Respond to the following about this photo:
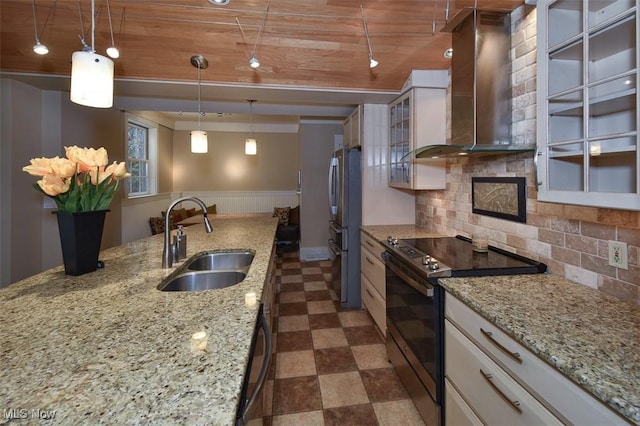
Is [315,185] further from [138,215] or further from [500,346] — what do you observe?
[500,346]

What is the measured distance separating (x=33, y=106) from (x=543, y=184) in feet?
13.9

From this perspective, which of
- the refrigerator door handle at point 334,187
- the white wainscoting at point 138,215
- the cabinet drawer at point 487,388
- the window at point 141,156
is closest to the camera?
the cabinet drawer at point 487,388

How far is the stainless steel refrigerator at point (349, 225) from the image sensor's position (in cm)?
320

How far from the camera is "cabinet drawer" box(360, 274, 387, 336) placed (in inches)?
98.0

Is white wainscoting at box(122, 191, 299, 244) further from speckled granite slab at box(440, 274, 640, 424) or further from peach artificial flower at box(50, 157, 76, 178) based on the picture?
speckled granite slab at box(440, 274, 640, 424)

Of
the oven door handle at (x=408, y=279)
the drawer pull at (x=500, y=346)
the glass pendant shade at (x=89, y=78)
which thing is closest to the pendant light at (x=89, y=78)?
the glass pendant shade at (x=89, y=78)

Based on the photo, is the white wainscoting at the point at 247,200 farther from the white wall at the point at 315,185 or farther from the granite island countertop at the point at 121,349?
the granite island countertop at the point at 121,349

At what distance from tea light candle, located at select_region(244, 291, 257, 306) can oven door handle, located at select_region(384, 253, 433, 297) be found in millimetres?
900

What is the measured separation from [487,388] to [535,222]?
993 millimetres

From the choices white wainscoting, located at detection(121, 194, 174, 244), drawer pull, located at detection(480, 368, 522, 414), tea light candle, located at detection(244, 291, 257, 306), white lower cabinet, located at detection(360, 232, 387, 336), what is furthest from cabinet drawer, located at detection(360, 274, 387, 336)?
white wainscoting, located at detection(121, 194, 174, 244)

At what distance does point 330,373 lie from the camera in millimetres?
2176

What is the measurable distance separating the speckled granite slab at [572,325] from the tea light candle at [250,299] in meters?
0.89

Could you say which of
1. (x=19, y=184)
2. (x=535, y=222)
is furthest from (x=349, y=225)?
(x=19, y=184)

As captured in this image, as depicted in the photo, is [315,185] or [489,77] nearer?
Answer: [489,77]
